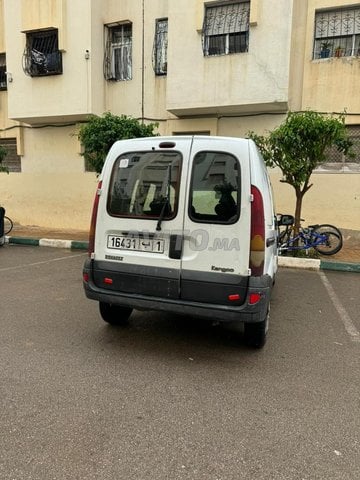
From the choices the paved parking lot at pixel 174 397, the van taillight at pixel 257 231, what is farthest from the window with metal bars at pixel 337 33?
the van taillight at pixel 257 231

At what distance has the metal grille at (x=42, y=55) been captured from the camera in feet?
38.1

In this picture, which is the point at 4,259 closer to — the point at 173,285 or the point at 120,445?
the point at 173,285

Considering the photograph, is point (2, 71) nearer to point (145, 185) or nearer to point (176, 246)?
point (145, 185)

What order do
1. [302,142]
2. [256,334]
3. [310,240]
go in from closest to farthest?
[256,334] < [302,142] < [310,240]

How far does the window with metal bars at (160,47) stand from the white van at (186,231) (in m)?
8.66

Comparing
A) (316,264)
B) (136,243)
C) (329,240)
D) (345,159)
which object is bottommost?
(316,264)

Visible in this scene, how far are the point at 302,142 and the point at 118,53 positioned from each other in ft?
23.4

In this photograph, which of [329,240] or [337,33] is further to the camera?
[337,33]

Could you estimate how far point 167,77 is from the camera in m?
10.6

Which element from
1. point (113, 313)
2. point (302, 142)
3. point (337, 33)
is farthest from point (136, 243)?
point (337, 33)

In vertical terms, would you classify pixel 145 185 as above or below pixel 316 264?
above

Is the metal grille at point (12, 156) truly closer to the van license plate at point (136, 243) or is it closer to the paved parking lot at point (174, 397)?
the paved parking lot at point (174, 397)

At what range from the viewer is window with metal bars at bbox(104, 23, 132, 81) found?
11889 mm

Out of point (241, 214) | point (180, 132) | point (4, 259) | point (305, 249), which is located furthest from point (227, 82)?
point (241, 214)
